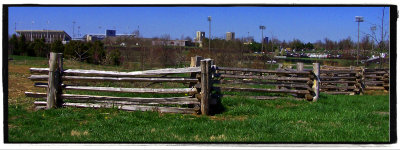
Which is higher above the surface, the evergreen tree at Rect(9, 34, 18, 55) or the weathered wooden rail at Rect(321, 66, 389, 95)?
the evergreen tree at Rect(9, 34, 18, 55)

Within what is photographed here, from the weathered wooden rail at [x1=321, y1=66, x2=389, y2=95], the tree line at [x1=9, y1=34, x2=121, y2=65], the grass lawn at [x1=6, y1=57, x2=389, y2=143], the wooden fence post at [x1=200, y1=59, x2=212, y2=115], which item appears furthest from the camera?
the tree line at [x1=9, y1=34, x2=121, y2=65]

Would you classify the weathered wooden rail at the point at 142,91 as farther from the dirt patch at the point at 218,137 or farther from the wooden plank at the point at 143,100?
the dirt patch at the point at 218,137

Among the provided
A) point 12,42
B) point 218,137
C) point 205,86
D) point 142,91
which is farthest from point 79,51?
point 218,137

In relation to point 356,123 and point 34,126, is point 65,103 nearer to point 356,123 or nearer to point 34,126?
point 34,126

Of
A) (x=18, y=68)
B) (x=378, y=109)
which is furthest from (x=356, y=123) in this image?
(x=18, y=68)

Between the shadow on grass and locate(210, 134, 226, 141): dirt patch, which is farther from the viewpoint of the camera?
the shadow on grass

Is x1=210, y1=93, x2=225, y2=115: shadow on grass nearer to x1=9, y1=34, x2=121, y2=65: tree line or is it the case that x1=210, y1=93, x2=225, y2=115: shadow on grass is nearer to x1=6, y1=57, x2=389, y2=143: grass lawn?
x1=6, y1=57, x2=389, y2=143: grass lawn

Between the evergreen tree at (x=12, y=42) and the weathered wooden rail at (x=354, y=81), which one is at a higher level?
the evergreen tree at (x=12, y=42)

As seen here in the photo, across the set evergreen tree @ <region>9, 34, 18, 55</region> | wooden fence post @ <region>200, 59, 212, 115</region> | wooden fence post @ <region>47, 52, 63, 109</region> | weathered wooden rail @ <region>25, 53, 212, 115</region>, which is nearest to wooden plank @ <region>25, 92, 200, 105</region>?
weathered wooden rail @ <region>25, 53, 212, 115</region>

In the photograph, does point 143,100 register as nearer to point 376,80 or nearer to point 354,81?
point 354,81

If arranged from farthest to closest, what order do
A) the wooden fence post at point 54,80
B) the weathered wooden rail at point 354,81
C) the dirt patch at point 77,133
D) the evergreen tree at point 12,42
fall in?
the weathered wooden rail at point 354,81, the wooden fence post at point 54,80, the dirt patch at point 77,133, the evergreen tree at point 12,42

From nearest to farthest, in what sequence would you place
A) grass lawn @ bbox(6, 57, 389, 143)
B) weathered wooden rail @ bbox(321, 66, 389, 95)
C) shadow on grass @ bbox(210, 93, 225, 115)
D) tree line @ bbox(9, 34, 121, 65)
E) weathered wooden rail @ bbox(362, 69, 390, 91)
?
grass lawn @ bbox(6, 57, 389, 143) < shadow on grass @ bbox(210, 93, 225, 115) < weathered wooden rail @ bbox(321, 66, 389, 95) < weathered wooden rail @ bbox(362, 69, 390, 91) < tree line @ bbox(9, 34, 121, 65)

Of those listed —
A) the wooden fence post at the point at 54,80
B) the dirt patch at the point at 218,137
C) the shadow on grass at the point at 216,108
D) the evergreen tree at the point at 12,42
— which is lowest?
the dirt patch at the point at 218,137

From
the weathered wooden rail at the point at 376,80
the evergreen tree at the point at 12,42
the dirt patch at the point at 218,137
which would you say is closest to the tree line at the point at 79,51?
the evergreen tree at the point at 12,42
